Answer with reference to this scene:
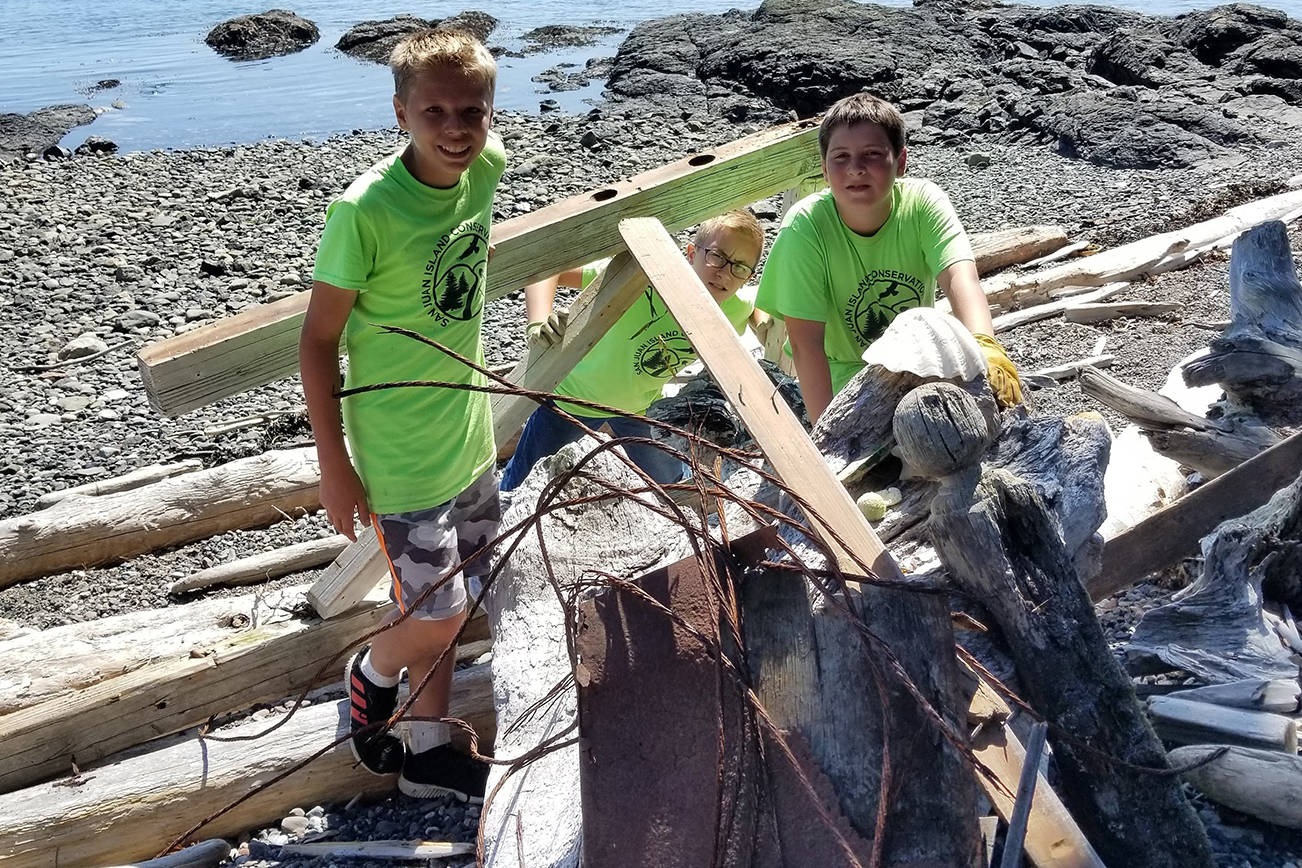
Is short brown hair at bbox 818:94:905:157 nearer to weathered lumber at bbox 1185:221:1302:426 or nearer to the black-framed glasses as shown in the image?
the black-framed glasses

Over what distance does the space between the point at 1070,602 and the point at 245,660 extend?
2.88 metres

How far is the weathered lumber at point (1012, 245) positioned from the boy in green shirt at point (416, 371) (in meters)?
5.89

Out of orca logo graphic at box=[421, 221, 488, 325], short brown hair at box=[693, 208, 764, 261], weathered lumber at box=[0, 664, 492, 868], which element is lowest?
weathered lumber at box=[0, 664, 492, 868]

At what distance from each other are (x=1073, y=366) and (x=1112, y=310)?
1374 mm

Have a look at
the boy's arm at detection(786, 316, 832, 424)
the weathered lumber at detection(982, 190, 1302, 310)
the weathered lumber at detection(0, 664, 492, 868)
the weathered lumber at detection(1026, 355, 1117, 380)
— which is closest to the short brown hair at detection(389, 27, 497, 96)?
the boy's arm at detection(786, 316, 832, 424)

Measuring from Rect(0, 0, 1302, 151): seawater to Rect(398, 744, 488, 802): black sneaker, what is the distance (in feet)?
48.9

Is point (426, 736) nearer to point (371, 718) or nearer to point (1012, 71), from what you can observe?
point (371, 718)

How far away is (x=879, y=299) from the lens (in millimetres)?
3895

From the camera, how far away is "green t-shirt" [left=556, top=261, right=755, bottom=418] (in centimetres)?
452

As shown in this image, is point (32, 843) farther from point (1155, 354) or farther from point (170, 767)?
point (1155, 354)

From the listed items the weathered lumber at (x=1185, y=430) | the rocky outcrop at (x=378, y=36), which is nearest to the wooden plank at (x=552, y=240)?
the weathered lumber at (x=1185, y=430)

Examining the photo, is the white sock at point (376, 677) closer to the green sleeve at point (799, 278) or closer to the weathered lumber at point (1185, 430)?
the green sleeve at point (799, 278)

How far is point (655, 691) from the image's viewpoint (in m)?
2.02

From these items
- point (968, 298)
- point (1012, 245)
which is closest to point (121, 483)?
point (968, 298)
